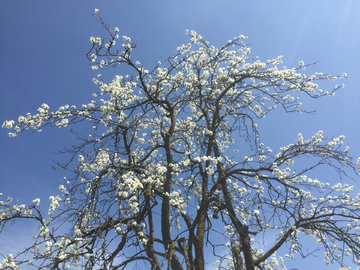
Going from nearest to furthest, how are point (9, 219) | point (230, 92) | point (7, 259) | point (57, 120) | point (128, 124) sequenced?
point (7, 259), point (9, 219), point (57, 120), point (128, 124), point (230, 92)

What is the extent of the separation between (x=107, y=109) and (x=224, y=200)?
397cm

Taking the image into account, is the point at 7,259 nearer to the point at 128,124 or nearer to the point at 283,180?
the point at 128,124

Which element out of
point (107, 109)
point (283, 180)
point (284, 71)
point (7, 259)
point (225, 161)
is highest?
point (284, 71)

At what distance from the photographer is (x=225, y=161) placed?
6797mm

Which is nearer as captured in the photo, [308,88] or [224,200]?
[224,200]

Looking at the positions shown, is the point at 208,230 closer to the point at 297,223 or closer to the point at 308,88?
the point at 297,223

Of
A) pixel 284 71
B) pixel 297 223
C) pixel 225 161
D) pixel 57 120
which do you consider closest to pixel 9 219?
pixel 57 120

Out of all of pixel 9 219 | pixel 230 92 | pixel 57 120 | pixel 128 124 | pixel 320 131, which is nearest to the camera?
pixel 9 219

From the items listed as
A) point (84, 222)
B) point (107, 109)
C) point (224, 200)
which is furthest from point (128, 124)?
point (224, 200)

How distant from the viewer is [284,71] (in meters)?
7.39

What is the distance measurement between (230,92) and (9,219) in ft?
24.3

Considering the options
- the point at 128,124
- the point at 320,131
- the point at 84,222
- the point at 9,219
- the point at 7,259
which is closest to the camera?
the point at 7,259

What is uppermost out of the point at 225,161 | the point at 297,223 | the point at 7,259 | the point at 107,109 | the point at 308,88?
the point at 308,88

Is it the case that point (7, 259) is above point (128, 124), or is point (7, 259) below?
below
